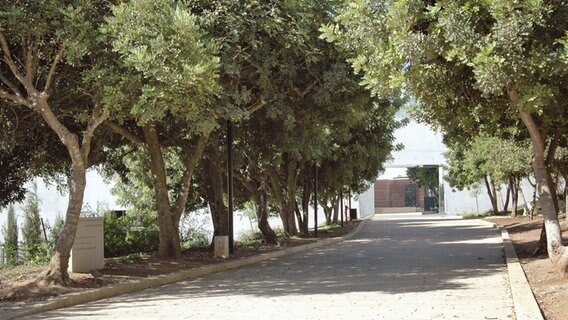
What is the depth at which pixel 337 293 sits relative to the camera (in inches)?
450

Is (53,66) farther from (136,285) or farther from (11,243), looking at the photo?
(11,243)

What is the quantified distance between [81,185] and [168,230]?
4629 mm

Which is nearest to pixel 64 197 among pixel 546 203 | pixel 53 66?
pixel 53 66

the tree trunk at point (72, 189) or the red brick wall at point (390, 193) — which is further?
the red brick wall at point (390, 193)

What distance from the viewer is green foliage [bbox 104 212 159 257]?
72.1 feet

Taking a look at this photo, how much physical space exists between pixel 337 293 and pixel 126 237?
502 inches

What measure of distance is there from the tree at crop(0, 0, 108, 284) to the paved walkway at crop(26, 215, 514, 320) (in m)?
2.12

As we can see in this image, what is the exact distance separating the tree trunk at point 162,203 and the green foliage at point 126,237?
4.94 m

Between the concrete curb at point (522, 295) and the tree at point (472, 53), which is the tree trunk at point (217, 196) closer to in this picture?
the tree at point (472, 53)

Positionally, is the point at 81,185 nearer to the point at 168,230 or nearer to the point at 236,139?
the point at 168,230

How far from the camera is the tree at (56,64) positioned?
11.4 meters

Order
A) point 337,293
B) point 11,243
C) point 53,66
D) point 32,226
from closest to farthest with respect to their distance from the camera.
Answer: point 337,293 < point 53,66 < point 11,243 < point 32,226

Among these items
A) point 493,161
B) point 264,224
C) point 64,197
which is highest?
point 493,161

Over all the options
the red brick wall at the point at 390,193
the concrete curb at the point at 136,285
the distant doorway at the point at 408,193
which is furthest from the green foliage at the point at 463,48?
the red brick wall at the point at 390,193
